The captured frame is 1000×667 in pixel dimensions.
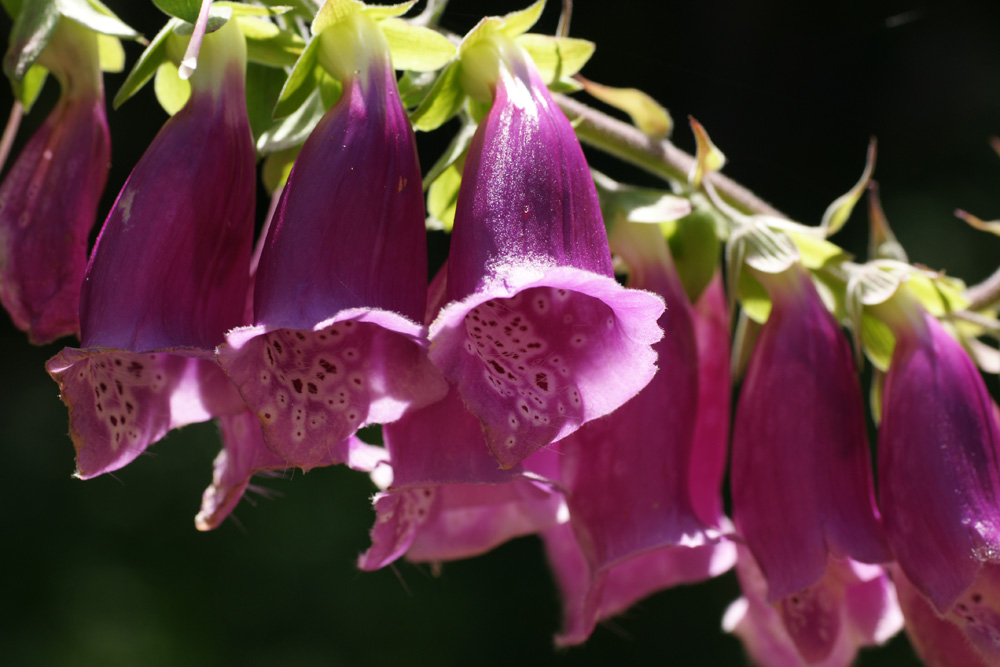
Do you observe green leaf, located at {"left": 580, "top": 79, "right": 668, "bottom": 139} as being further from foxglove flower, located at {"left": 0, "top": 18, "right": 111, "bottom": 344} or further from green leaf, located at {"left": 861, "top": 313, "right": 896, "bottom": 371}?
foxglove flower, located at {"left": 0, "top": 18, "right": 111, "bottom": 344}

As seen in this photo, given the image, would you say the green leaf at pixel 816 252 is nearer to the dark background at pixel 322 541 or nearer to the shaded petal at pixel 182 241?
the shaded petal at pixel 182 241

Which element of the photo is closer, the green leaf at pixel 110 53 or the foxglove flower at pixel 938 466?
the foxglove flower at pixel 938 466

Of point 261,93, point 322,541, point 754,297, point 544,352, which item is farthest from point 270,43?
point 322,541

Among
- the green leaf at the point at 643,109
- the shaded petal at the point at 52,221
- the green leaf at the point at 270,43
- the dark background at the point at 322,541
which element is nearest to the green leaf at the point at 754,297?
the green leaf at the point at 643,109

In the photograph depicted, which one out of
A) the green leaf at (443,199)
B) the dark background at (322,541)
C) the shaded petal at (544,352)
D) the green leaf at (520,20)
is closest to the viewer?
the shaded petal at (544,352)

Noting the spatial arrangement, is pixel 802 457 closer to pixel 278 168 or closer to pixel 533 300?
pixel 533 300

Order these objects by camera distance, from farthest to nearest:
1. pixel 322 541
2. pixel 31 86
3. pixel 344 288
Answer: pixel 322 541 < pixel 31 86 < pixel 344 288
